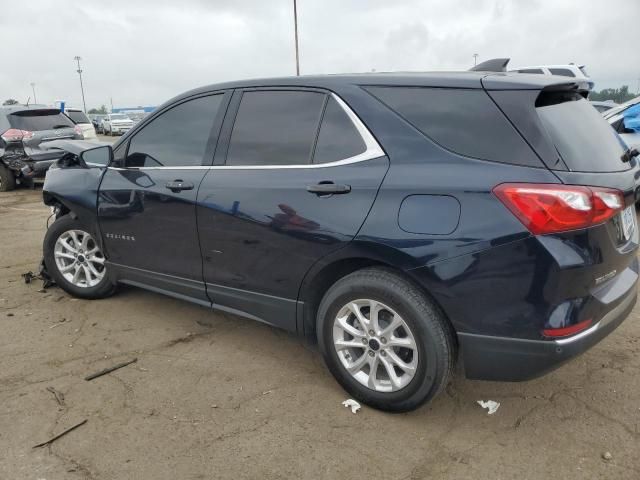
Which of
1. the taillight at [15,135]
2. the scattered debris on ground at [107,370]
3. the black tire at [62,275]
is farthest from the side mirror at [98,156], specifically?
the taillight at [15,135]

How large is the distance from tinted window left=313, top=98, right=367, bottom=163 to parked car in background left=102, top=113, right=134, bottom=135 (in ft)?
127

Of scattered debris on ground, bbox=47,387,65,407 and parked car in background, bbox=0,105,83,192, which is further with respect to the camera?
parked car in background, bbox=0,105,83,192

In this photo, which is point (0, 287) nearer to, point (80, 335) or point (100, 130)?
point (80, 335)

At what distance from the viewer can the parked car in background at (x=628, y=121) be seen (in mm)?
7473

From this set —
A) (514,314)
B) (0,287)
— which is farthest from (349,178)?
(0,287)

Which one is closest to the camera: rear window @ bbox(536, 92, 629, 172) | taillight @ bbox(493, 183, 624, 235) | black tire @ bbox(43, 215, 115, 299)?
taillight @ bbox(493, 183, 624, 235)

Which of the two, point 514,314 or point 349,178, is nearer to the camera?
point 514,314

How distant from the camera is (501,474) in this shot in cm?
235

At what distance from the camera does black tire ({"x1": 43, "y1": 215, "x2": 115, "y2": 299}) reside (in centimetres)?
432

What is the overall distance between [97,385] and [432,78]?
8.43 ft

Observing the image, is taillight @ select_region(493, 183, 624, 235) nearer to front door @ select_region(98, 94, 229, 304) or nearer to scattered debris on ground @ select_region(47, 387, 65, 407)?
front door @ select_region(98, 94, 229, 304)

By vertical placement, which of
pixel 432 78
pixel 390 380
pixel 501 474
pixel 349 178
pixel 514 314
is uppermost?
pixel 432 78

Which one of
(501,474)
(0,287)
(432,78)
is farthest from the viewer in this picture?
(0,287)

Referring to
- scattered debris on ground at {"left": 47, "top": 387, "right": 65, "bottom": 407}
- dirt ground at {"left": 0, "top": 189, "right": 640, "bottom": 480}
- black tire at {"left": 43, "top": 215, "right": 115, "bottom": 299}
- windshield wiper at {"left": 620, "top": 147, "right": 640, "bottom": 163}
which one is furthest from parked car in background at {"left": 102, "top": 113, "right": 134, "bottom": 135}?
windshield wiper at {"left": 620, "top": 147, "right": 640, "bottom": 163}
